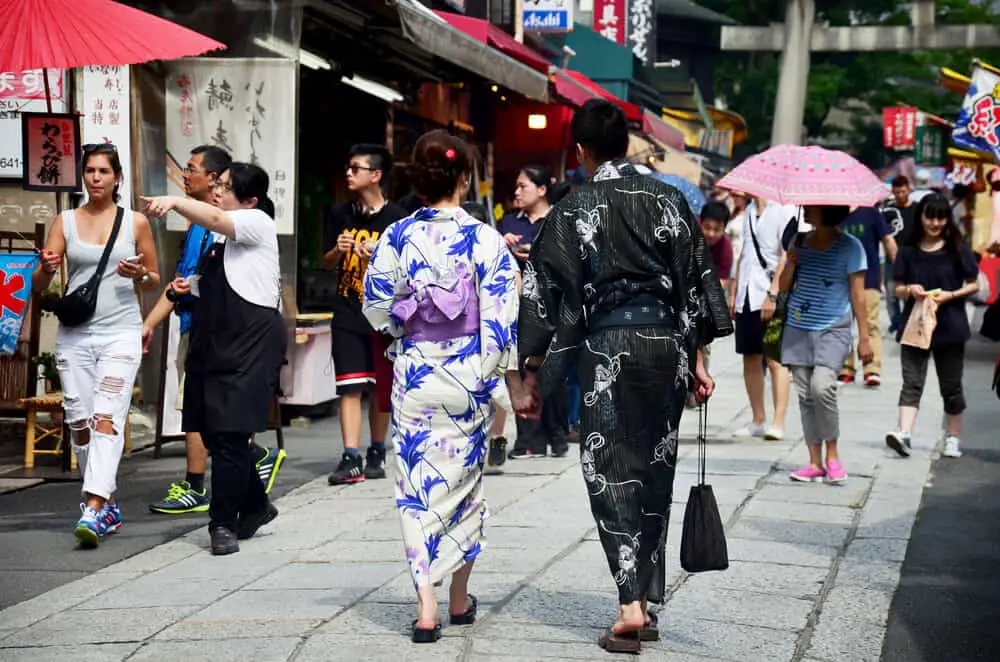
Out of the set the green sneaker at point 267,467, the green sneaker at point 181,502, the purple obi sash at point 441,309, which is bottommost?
the green sneaker at point 181,502

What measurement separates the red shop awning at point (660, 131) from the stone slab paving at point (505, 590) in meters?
14.0

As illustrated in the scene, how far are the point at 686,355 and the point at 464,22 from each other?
31.9ft

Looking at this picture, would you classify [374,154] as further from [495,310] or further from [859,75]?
[859,75]

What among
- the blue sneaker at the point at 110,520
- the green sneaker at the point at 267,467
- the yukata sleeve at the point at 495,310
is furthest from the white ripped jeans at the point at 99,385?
the yukata sleeve at the point at 495,310

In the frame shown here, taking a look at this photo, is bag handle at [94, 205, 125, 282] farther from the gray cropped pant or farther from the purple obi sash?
the gray cropped pant

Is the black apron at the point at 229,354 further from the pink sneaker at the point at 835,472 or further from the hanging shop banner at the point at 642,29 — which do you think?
the hanging shop banner at the point at 642,29

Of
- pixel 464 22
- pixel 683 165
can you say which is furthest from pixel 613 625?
pixel 683 165

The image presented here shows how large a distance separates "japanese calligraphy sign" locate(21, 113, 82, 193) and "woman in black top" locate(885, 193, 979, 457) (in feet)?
18.0

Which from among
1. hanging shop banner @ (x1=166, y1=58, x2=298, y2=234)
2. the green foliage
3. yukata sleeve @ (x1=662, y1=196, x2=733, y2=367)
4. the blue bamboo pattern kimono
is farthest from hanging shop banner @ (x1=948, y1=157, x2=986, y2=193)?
the green foliage

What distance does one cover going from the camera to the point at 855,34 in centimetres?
3825

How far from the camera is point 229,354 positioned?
22.0ft

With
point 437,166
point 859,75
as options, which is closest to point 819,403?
point 437,166

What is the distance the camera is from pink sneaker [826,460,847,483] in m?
8.84

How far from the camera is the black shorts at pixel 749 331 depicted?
10750 mm
